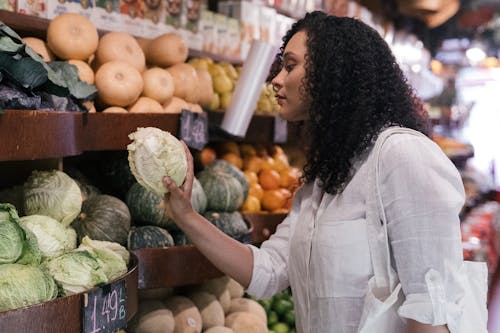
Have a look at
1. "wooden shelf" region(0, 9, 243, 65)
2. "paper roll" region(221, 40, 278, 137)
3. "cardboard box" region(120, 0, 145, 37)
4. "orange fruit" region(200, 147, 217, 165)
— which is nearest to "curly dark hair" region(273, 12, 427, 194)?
"wooden shelf" region(0, 9, 243, 65)

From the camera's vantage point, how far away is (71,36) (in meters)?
2.58

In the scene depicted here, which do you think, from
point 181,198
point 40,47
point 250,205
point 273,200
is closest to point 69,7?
point 40,47

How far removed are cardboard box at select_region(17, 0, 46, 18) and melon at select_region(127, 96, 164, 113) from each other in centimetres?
51

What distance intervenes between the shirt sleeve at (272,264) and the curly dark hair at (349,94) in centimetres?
39

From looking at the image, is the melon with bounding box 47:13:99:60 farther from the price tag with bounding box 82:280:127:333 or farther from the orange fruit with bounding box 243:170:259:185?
the orange fruit with bounding box 243:170:259:185

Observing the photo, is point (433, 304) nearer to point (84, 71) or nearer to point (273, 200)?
point (84, 71)

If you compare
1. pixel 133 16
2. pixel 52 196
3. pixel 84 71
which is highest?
pixel 133 16

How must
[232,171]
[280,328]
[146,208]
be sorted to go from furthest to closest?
[280,328] < [232,171] < [146,208]

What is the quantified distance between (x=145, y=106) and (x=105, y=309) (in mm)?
1186

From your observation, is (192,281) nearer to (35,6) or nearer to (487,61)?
(35,6)

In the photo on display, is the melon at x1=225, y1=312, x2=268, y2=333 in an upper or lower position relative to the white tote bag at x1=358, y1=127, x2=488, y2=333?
lower

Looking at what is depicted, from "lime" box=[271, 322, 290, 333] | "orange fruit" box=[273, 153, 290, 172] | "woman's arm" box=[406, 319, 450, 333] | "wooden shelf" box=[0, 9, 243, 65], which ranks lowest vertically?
"lime" box=[271, 322, 290, 333]

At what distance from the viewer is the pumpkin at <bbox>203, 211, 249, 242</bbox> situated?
2744 millimetres

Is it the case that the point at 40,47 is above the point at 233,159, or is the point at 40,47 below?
above
